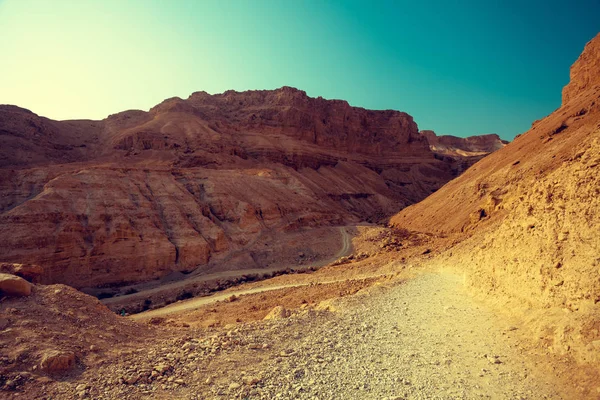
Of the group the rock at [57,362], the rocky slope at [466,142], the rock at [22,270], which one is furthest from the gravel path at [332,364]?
the rocky slope at [466,142]

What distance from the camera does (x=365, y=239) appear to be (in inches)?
1222

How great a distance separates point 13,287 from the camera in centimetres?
649

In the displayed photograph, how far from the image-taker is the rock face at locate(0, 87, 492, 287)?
22.8 meters

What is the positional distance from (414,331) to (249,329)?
3533mm

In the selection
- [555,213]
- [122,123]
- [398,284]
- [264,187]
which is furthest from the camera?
→ [122,123]

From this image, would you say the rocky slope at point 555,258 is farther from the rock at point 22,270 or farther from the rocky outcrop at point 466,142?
the rocky outcrop at point 466,142

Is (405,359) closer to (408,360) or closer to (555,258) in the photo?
(408,360)

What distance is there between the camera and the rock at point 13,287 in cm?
642

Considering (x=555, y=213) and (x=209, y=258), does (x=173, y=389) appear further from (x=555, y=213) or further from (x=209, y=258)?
(x=209, y=258)

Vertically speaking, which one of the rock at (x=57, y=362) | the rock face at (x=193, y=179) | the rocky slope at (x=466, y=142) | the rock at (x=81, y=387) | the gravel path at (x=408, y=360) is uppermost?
the rocky slope at (x=466, y=142)

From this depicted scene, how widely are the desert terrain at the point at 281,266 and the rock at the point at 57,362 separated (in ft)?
0.07

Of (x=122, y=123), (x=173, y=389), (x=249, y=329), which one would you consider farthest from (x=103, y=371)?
(x=122, y=123)

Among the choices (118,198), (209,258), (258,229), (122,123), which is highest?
(122,123)

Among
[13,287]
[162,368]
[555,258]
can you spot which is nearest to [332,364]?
[162,368]
